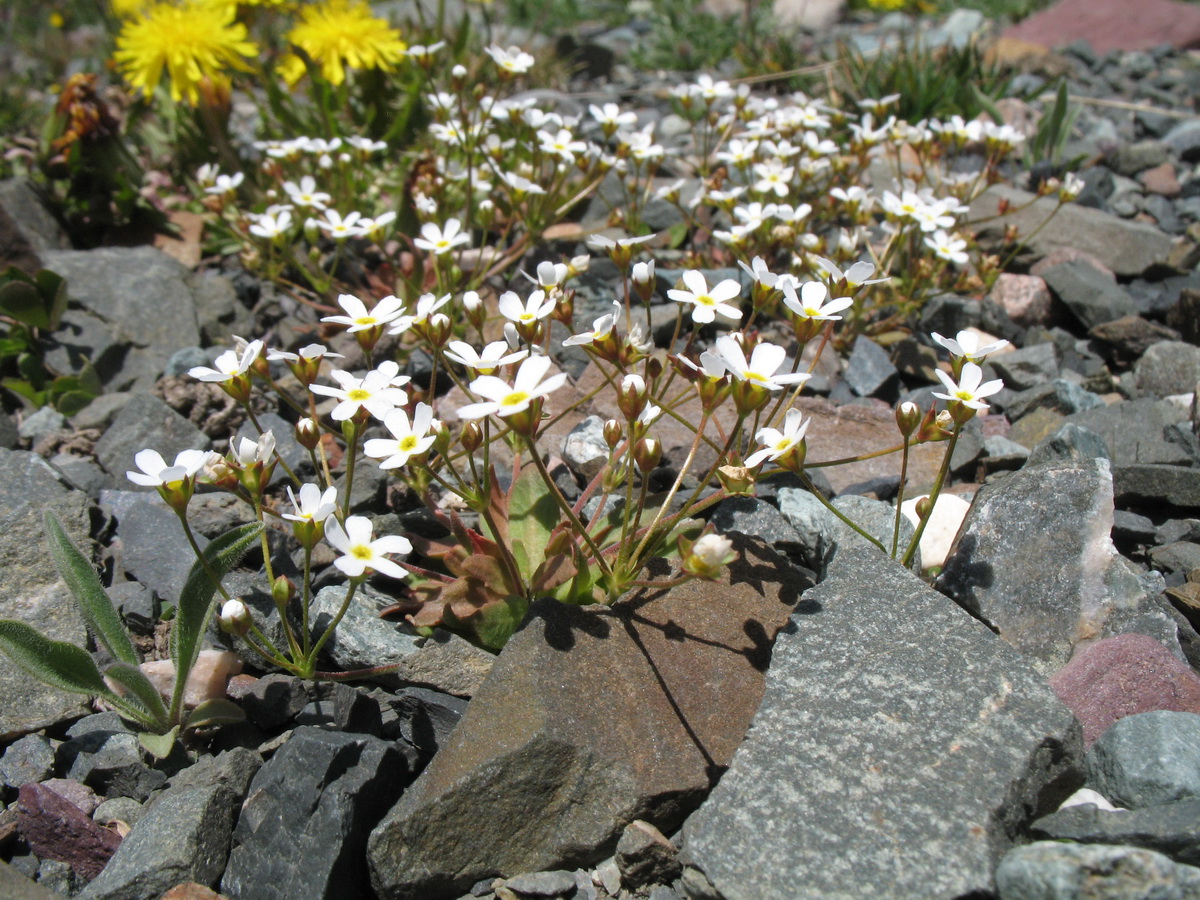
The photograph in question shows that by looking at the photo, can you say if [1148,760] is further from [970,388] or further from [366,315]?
[366,315]

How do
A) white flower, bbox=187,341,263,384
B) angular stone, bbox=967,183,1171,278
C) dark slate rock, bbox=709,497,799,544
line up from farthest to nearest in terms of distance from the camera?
angular stone, bbox=967,183,1171,278
dark slate rock, bbox=709,497,799,544
white flower, bbox=187,341,263,384

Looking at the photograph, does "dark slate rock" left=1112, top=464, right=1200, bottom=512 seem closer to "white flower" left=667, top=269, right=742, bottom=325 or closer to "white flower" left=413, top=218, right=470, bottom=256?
"white flower" left=667, top=269, right=742, bottom=325

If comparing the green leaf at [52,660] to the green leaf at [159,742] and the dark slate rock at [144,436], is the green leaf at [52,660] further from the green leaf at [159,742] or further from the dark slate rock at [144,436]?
the dark slate rock at [144,436]

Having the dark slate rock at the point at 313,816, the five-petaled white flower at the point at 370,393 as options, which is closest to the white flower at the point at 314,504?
the five-petaled white flower at the point at 370,393

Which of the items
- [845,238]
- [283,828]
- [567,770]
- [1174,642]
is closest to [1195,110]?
[845,238]

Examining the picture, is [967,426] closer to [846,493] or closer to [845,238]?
[846,493]

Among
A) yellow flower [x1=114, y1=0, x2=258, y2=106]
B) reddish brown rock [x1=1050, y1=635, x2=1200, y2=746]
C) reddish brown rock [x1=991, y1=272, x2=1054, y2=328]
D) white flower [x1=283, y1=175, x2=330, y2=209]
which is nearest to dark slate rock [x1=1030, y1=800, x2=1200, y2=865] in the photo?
reddish brown rock [x1=1050, y1=635, x2=1200, y2=746]
